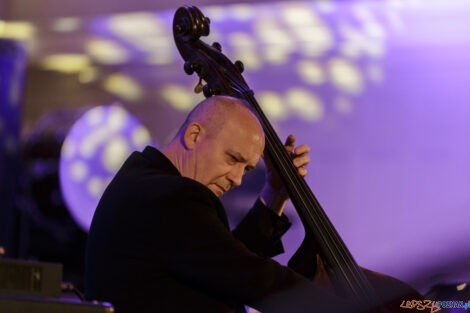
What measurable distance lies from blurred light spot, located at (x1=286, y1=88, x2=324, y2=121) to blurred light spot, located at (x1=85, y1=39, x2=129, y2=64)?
1.19 meters

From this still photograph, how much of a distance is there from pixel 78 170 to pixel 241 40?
1.32m

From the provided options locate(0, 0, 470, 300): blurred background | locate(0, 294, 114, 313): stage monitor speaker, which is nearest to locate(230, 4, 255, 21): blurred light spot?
locate(0, 0, 470, 300): blurred background

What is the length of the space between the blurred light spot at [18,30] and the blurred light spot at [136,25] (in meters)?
0.59

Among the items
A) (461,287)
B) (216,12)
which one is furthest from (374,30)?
(461,287)

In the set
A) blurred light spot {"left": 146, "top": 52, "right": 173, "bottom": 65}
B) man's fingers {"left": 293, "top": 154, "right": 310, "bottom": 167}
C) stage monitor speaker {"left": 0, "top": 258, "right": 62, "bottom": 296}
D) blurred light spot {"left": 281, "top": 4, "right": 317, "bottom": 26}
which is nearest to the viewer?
stage monitor speaker {"left": 0, "top": 258, "right": 62, "bottom": 296}

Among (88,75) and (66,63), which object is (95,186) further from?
(66,63)

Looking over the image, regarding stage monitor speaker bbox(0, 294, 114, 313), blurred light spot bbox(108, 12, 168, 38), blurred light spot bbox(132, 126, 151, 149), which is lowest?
stage monitor speaker bbox(0, 294, 114, 313)

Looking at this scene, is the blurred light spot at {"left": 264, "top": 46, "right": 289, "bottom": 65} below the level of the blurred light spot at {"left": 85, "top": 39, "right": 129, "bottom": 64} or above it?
below

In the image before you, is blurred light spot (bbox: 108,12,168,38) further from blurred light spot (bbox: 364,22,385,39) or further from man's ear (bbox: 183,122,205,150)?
man's ear (bbox: 183,122,205,150)

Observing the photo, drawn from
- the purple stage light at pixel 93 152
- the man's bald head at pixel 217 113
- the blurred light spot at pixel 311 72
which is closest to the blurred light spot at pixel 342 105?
the blurred light spot at pixel 311 72

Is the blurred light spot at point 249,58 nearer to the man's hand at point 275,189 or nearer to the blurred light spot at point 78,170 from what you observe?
the blurred light spot at point 78,170

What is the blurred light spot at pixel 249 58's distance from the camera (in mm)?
3881

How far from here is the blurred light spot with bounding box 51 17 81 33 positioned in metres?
4.02

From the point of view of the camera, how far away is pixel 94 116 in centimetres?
408
